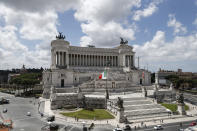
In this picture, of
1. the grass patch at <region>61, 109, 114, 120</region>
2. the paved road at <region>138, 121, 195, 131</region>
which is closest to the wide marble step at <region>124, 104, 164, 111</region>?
the grass patch at <region>61, 109, 114, 120</region>

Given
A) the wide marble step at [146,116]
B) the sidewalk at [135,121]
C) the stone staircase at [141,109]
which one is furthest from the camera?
the stone staircase at [141,109]

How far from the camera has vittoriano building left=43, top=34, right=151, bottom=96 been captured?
221 feet

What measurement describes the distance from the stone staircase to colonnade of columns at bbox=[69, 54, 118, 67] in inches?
1515

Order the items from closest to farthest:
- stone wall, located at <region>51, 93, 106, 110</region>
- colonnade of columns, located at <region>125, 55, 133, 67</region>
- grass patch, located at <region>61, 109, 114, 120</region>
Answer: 1. grass patch, located at <region>61, 109, 114, 120</region>
2. stone wall, located at <region>51, 93, 106, 110</region>
3. colonnade of columns, located at <region>125, 55, 133, 67</region>

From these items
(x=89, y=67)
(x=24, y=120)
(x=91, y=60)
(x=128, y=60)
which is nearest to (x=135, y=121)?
(x=24, y=120)

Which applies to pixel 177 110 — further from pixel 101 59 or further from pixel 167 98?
pixel 101 59

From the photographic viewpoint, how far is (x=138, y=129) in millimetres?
32969

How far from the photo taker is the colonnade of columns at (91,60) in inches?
3356

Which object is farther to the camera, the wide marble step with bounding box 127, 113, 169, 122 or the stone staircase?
the stone staircase

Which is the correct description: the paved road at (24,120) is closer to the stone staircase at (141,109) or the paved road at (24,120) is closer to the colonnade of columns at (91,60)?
the stone staircase at (141,109)

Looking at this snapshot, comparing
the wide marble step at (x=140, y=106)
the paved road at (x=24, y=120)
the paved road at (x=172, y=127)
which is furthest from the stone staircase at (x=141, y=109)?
the paved road at (x=24, y=120)

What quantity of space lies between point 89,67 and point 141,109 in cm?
4666

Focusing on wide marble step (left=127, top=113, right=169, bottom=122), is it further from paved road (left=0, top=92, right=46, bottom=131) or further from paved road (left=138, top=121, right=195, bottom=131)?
paved road (left=0, top=92, right=46, bottom=131)

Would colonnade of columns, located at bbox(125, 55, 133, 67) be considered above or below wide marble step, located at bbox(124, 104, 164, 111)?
above
